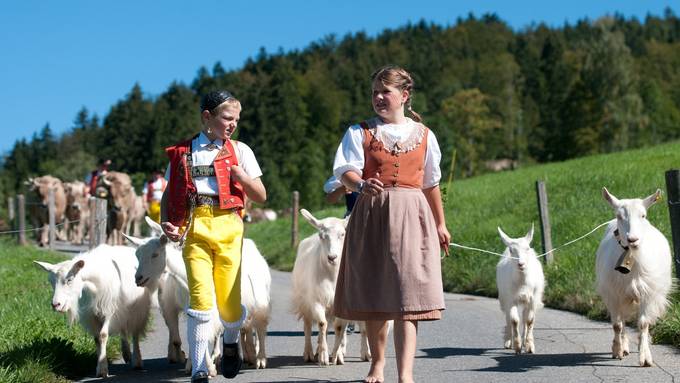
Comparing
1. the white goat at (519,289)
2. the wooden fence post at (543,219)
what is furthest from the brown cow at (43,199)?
the white goat at (519,289)

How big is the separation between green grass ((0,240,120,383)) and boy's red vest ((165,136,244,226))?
1783 millimetres

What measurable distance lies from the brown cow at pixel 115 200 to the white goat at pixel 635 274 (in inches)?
663

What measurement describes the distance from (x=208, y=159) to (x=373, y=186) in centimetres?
141

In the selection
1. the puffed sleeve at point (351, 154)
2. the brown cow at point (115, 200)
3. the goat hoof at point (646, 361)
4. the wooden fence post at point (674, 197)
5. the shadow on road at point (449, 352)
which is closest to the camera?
the puffed sleeve at point (351, 154)

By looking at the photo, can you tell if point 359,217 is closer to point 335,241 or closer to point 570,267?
point 335,241

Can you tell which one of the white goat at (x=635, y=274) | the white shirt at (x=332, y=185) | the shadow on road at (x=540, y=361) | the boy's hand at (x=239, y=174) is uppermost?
the boy's hand at (x=239, y=174)

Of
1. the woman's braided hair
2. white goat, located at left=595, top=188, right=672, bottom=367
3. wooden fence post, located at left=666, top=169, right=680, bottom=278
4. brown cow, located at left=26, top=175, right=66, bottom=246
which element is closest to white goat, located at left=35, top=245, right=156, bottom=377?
the woman's braided hair

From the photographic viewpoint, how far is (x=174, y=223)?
7.05 m

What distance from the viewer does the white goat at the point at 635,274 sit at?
8.83 meters

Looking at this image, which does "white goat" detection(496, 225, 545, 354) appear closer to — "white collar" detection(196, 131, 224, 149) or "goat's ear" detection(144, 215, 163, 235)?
"goat's ear" detection(144, 215, 163, 235)

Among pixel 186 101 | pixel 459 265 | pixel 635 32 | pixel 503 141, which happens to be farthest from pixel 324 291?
pixel 635 32

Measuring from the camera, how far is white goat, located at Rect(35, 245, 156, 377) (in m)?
8.79

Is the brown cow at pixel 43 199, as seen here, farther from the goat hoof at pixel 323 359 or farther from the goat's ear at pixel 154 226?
the goat hoof at pixel 323 359

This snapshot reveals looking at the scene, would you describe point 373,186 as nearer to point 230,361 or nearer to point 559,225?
point 230,361
